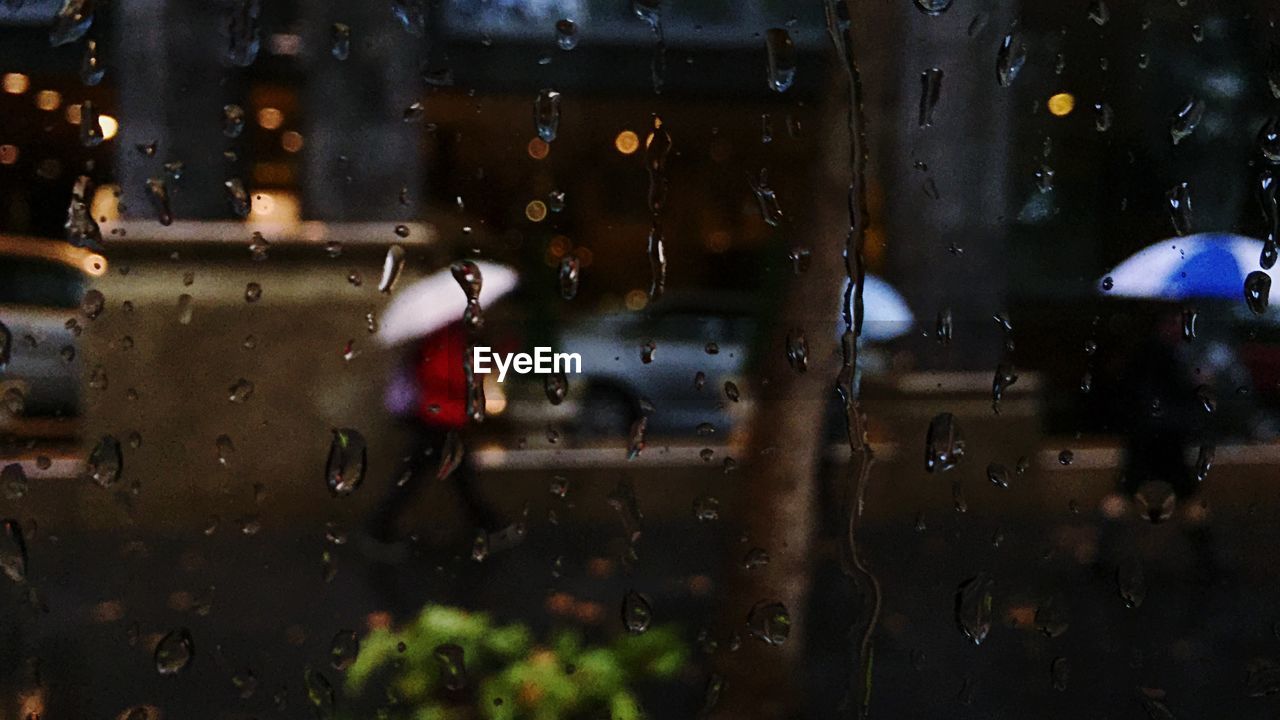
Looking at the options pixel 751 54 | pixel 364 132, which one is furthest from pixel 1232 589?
pixel 364 132

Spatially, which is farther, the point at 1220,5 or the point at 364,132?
the point at 1220,5

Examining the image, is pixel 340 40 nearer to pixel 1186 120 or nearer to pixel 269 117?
pixel 269 117

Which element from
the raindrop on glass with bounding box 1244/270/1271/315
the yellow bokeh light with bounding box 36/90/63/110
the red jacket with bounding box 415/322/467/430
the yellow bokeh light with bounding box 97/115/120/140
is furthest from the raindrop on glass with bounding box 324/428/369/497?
the raindrop on glass with bounding box 1244/270/1271/315

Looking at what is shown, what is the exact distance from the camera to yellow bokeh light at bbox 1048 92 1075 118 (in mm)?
2186

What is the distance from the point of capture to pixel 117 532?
6.63 ft

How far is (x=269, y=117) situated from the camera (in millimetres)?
2059

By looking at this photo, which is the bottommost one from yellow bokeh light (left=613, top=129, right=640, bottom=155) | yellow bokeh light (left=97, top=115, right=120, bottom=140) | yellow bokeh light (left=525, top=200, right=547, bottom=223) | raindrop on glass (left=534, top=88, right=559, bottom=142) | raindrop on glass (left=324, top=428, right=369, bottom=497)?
raindrop on glass (left=324, top=428, right=369, bottom=497)

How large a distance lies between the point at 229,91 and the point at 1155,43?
186cm

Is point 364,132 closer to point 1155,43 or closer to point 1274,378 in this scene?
point 1155,43

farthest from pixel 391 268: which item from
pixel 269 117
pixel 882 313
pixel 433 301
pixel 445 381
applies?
pixel 882 313

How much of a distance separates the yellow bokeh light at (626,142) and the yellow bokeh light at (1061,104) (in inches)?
33.1

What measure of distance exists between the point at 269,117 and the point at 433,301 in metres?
0.46

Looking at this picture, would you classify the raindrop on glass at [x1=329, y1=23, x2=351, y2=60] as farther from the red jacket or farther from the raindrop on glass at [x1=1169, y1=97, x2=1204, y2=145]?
the raindrop on glass at [x1=1169, y1=97, x2=1204, y2=145]

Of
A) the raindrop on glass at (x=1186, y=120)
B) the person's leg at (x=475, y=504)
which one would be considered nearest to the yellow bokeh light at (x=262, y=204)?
the person's leg at (x=475, y=504)
